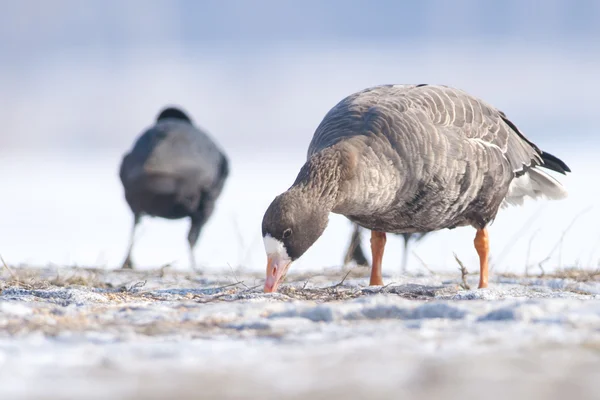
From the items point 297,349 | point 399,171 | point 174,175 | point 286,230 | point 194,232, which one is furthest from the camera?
point 194,232

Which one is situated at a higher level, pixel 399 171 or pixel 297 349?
pixel 399 171

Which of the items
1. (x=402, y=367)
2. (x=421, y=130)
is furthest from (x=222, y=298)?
(x=402, y=367)

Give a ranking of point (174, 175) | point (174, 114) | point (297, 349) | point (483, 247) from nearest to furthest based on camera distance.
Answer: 1. point (297, 349)
2. point (483, 247)
3. point (174, 175)
4. point (174, 114)

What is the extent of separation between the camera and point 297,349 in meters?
3.27

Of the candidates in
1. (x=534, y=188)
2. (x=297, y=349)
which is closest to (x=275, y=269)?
(x=297, y=349)

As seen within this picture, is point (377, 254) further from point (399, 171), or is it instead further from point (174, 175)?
point (174, 175)

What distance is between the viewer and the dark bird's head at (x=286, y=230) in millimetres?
6098

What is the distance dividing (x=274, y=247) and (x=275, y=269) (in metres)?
0.16

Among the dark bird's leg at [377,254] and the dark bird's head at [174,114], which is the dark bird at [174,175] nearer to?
the dark bird's head at [174,114]

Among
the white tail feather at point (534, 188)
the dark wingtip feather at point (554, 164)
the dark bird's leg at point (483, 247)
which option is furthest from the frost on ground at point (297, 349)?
the dark wingtip feather at point (554, 164)

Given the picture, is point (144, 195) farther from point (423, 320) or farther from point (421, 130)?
point (423, 320)

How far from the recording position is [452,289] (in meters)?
6.75

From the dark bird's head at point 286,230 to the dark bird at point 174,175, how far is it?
6.56 meters

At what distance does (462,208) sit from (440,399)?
17.6ft
